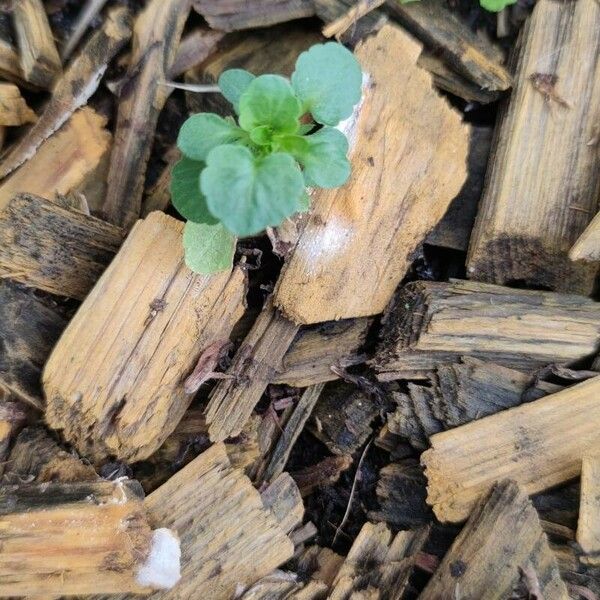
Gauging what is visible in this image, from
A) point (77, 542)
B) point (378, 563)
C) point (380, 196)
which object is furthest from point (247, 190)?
point (378, 563)

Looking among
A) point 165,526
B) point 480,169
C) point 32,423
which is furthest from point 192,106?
point 165,526

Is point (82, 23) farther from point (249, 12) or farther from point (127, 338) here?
point (127, 338)

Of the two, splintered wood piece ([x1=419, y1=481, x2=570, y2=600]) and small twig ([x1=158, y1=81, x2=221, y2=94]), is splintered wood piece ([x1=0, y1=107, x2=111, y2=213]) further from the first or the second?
splintered wood piece ([x1=419, y1=481, x2=570, y2=600])

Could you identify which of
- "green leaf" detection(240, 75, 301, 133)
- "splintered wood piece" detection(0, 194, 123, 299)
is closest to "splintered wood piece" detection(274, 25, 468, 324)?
"green leaf" detection(240, 75, 301, 133)

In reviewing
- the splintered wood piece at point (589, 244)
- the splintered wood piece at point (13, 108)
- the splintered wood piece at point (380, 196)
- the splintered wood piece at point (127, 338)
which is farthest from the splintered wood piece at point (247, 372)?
the splintered wood piece at point (13, 108)

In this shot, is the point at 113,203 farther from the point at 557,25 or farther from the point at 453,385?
the point at 557,25

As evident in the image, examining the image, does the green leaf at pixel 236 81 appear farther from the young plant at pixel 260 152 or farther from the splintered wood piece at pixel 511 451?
the splintered wood piece at pixel 511 451

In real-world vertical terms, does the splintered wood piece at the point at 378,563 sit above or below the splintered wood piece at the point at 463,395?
below
